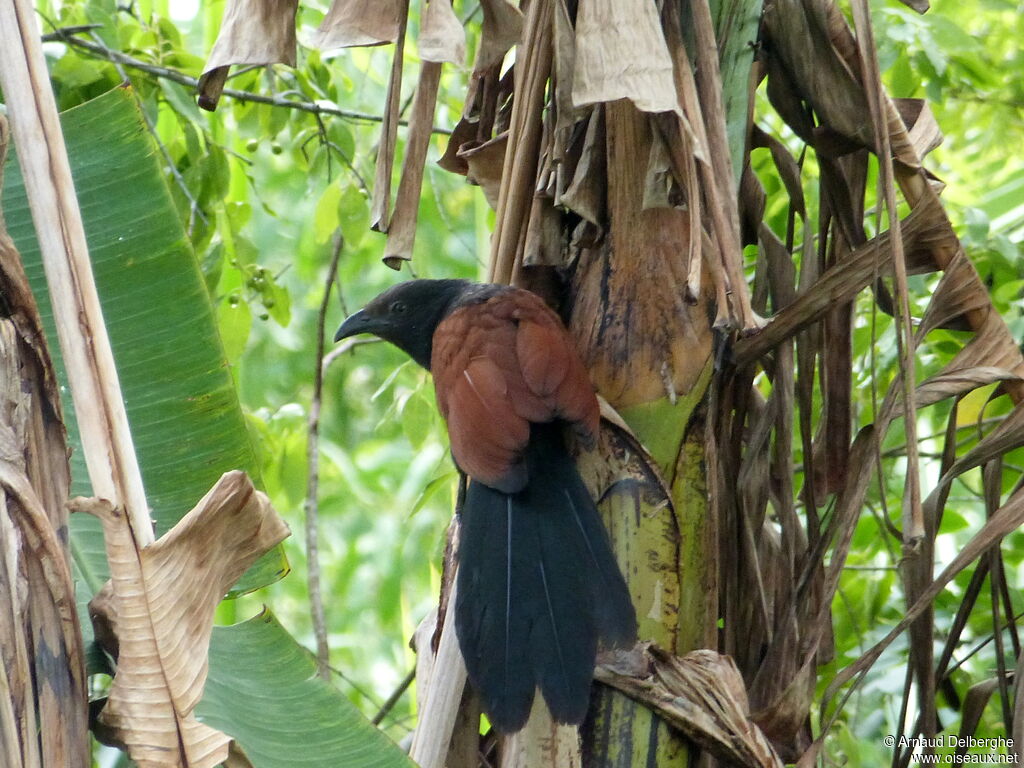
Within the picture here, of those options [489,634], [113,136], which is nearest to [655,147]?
[489,634]

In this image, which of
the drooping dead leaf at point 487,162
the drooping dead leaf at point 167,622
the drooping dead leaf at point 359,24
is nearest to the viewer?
the drooping dead leaf at point 167,622

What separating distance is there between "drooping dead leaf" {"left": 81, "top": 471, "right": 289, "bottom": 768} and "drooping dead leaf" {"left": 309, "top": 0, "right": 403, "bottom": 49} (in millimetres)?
731

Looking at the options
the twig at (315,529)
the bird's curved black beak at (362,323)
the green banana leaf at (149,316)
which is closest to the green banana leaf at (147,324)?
the green banana leaf at (149,316)

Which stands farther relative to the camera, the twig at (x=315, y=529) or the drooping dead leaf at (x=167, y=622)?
the twig at (x=315, y=529)

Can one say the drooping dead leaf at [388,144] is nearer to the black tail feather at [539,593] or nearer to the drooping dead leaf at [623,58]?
the drooping dead leaf at [623,58]

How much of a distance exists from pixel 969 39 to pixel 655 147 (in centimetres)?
137

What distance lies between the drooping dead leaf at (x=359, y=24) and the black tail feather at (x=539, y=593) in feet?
2.17

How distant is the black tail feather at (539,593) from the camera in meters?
1.41

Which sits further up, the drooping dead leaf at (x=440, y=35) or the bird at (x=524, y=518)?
the drooping dead leaf at (x=440, y=35)

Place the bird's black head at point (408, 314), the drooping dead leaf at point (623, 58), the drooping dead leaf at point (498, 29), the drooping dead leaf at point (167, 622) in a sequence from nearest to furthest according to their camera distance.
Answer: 1. the drooping dead leaf at point (167, 622)
2. the drooping dead leaf at point (623, 58)
3. the drooping dead leaf at point (498, 29)
4. the bird's black head at point (408, 314)

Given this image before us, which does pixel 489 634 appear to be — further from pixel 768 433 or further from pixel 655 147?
pixel 655 147

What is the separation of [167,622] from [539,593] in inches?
A: 24.7

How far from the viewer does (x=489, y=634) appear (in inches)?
57.8

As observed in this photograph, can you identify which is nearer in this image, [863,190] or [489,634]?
[489,634]
